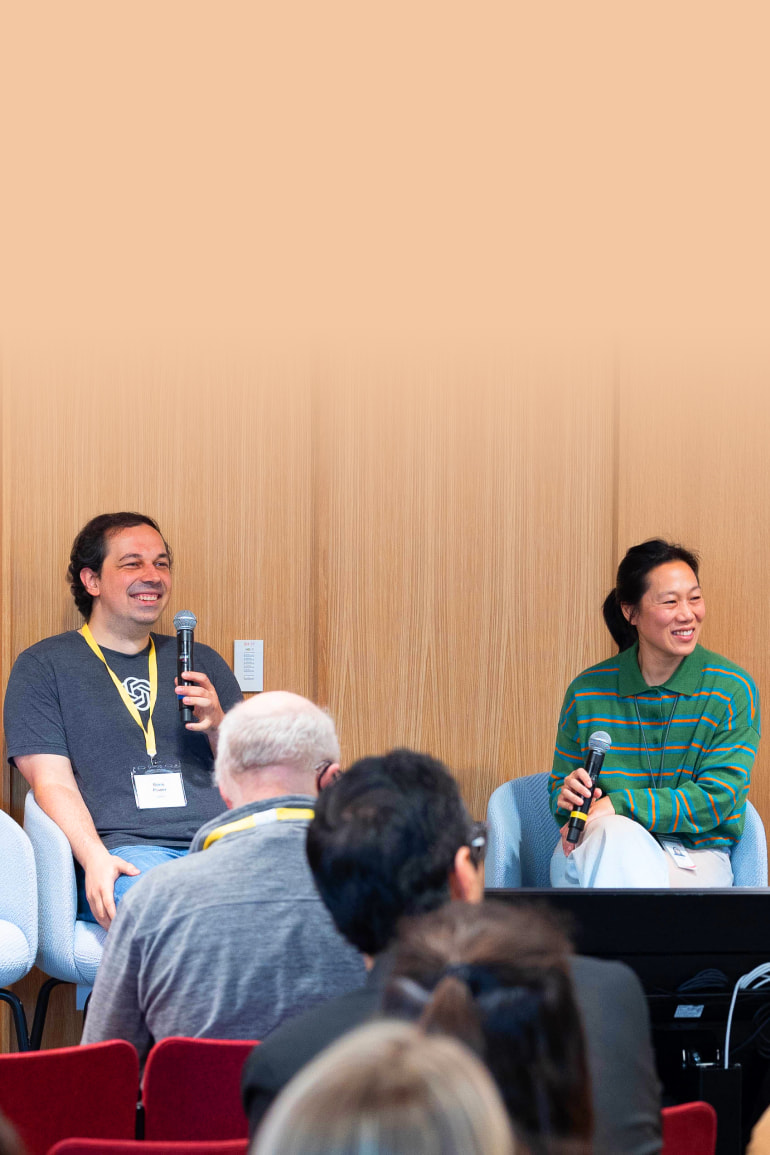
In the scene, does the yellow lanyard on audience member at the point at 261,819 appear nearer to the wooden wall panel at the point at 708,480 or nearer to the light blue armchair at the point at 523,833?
the light blue armchair at the point at 523,833

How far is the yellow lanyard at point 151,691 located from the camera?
3666 millimetres

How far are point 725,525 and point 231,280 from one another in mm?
2077

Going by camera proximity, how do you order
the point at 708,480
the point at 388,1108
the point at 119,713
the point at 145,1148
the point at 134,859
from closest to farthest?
the point at 388,1108
the point at 145,1148
the point at 134,859
the point at 119,713
the point at 708,480

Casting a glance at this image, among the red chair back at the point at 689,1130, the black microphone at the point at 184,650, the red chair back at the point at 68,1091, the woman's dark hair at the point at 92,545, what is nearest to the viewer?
the red chair back at the point at 689,1130

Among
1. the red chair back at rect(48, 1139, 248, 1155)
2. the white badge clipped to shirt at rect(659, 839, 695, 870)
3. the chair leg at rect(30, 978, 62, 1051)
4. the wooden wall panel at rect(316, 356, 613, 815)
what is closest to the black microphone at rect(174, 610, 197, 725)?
the wooden wall panel at rect(316, 356, 613, 815)

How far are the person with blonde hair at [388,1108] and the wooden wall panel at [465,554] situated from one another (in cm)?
346

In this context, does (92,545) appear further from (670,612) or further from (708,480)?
(708,480)

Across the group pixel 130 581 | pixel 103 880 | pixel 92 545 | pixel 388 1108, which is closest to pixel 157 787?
pixel 103 880

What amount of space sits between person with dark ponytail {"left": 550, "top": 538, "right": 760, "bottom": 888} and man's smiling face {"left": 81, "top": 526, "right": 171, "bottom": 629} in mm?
1405

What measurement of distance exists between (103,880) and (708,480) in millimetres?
2660

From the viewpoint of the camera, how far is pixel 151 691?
3.73m

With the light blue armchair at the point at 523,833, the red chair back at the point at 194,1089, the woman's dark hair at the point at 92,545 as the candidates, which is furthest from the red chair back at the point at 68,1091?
the woman's dark hair at the point at 92,545

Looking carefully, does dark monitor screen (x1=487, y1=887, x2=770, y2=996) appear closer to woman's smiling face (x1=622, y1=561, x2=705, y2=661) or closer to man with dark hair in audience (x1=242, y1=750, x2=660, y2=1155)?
man with dark hair in audience (x1=242, y1=750, x2=660, y2=1155)

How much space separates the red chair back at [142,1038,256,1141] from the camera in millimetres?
1507
